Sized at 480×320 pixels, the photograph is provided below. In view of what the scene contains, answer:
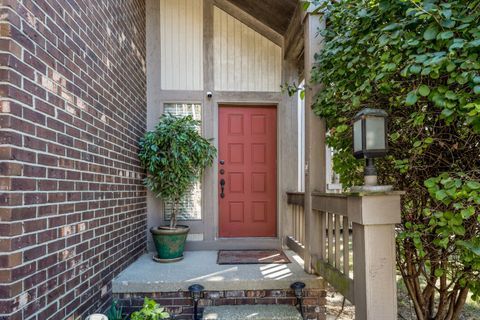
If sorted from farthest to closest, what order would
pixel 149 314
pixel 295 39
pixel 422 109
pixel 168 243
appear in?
pixel 295 39 < pixel 168 243 < pixel 149 314 < pixel 422 109

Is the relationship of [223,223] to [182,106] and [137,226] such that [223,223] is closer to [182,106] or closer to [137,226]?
[137,226]

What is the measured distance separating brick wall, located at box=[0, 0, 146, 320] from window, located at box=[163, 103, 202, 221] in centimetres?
82

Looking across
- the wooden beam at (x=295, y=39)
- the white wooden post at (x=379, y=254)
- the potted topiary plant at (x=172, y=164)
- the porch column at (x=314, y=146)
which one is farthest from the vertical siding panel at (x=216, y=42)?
the white wooden post at (x=379, y=254)

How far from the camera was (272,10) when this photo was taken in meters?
3.47

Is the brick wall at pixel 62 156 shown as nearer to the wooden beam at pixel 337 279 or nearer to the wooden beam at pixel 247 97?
the wooden beam at pixel 247 97

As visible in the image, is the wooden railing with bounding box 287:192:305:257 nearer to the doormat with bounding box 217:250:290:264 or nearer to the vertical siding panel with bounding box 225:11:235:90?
the doormat with bounding box 217:250:290:264

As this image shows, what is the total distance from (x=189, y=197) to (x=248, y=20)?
2.46 metres

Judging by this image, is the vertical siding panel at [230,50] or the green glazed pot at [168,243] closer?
the green glazed pot at [168,243]

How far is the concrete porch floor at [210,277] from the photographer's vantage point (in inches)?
98.3

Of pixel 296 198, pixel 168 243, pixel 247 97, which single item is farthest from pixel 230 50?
pixel 168 243

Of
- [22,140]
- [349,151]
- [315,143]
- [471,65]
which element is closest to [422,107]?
[471,65]

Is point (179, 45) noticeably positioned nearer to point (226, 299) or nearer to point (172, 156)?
point (172, 156)

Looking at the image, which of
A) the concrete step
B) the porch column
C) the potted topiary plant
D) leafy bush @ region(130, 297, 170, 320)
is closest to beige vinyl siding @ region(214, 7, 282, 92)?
the potted topiary plant

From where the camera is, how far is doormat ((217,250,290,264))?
3.11m
